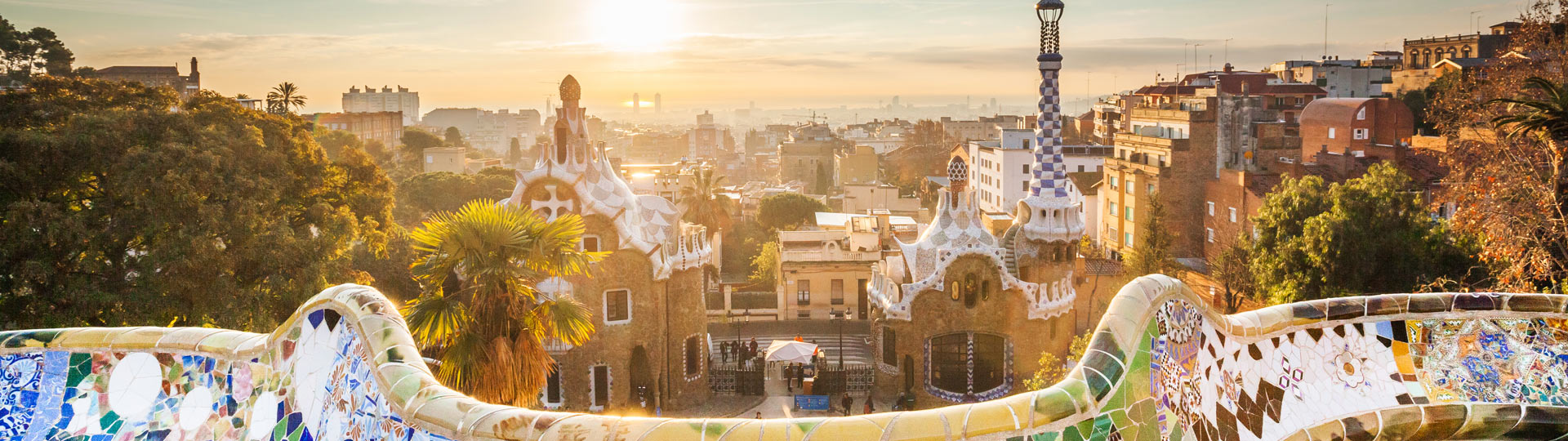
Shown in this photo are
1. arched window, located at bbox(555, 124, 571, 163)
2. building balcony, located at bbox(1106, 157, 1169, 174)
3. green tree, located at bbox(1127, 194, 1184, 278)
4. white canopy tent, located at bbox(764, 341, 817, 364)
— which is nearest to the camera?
arched window, located at bbox(555, 124, 571, 163)

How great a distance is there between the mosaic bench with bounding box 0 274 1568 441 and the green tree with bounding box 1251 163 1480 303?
20.3 metres

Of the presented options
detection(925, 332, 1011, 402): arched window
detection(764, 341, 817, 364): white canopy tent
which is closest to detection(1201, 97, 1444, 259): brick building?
detection(925, 332, 1011, 402): arched window

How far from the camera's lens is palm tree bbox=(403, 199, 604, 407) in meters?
11.2

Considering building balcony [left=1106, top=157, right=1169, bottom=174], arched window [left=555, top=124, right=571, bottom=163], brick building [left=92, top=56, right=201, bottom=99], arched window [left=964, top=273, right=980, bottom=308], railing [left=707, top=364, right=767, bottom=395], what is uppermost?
brick building [left=92, top=56, right=201, bottom=99]

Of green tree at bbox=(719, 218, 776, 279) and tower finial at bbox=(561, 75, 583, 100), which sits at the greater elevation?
tower finial at bbox=(561, 75, 583, 100)

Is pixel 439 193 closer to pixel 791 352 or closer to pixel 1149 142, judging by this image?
pixel 791 352

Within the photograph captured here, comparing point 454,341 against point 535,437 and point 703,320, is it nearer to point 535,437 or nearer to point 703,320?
point 535,437

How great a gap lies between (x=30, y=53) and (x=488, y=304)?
22.6 meters

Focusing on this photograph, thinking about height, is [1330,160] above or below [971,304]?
above

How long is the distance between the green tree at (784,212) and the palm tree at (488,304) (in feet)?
144

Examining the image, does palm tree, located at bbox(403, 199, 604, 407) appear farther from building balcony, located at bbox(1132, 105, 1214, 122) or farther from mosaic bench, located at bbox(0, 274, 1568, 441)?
building balcony, located at bbox(1132, 105, 1214, 122)

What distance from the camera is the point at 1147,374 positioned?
4.83m

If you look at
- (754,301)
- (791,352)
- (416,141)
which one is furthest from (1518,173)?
(416,141)

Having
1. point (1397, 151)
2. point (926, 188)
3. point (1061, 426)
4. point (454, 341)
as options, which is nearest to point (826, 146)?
point (926, 188)
